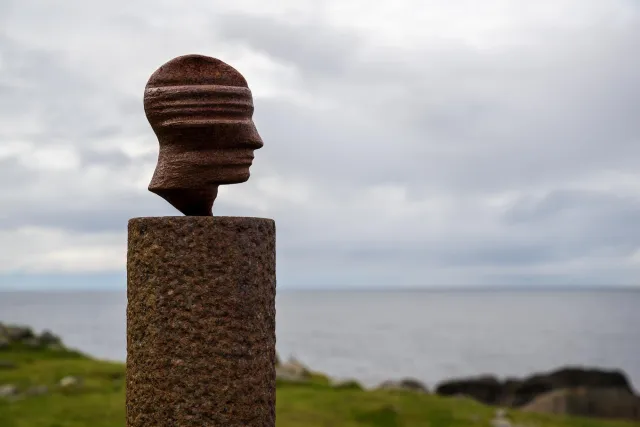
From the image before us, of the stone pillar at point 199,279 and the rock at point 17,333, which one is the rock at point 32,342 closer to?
the rock at point 17,333

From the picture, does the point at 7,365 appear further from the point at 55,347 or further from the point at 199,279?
the point at 199,279

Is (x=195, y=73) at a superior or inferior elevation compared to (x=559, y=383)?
superior

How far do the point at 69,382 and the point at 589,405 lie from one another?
12.8 m

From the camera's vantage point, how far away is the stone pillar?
16.6ft

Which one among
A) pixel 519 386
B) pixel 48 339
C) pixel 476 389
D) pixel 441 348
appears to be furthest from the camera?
pixel 441 348

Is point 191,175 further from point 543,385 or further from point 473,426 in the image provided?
point 543,385

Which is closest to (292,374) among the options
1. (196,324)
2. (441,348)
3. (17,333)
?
(17,333)

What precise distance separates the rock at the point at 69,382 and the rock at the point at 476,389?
1563cm

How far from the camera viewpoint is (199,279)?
506cm

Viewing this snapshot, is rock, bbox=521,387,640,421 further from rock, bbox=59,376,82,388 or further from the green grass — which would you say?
rock, bbox=59,376,82,388

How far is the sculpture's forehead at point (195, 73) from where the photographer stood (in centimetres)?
527

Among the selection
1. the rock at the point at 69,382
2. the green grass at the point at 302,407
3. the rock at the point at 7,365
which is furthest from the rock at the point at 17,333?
the rock at the point at 69,382

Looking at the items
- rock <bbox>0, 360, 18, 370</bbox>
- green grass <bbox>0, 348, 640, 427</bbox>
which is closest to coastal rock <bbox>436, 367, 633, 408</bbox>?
green grass <bbox>0, 348, 640, 427</bbox>

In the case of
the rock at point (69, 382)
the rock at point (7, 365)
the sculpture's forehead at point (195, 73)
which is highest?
the sculpture's forehead at point (195, 73)
